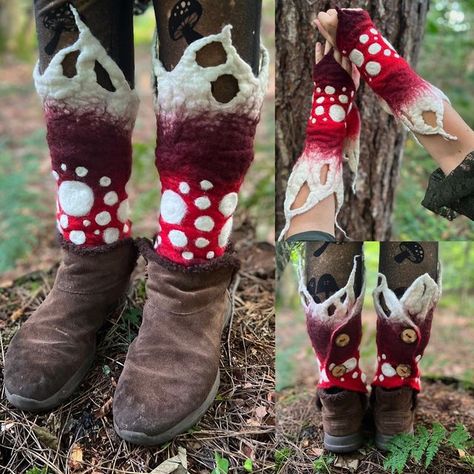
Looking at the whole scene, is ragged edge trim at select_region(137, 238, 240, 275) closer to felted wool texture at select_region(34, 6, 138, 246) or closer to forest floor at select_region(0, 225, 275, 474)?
felted wool texture at select_region(34, 6, 138, 246)

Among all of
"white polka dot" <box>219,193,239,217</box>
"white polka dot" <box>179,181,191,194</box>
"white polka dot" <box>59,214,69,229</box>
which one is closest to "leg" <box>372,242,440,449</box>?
"white polka dot" <box>219,193,239,217</box>

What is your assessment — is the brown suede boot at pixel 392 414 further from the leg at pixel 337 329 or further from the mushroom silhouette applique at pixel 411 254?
the mushroom silhouette applique at pixel 411 254

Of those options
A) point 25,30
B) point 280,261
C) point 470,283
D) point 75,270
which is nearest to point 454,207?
point 280,261

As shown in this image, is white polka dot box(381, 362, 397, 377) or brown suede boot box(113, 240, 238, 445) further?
white polka dot box(381, 362, 397, 377)

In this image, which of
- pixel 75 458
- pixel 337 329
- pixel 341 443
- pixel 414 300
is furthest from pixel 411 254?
pixel 75 458

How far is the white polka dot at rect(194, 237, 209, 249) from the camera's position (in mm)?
968

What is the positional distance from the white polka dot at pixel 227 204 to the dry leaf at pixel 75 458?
1.72 feet

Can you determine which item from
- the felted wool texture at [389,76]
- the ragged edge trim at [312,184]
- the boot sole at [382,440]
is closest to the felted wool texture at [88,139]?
the ragged edge trim at [312,184]

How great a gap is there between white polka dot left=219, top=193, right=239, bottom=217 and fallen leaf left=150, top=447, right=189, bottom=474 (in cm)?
46

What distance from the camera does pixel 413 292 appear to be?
103 cm

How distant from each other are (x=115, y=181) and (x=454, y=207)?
714 millimetres

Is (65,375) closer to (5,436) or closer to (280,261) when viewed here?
(5,436)

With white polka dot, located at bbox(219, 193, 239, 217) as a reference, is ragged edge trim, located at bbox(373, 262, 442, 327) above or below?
below

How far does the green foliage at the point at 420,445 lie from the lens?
98 cm
